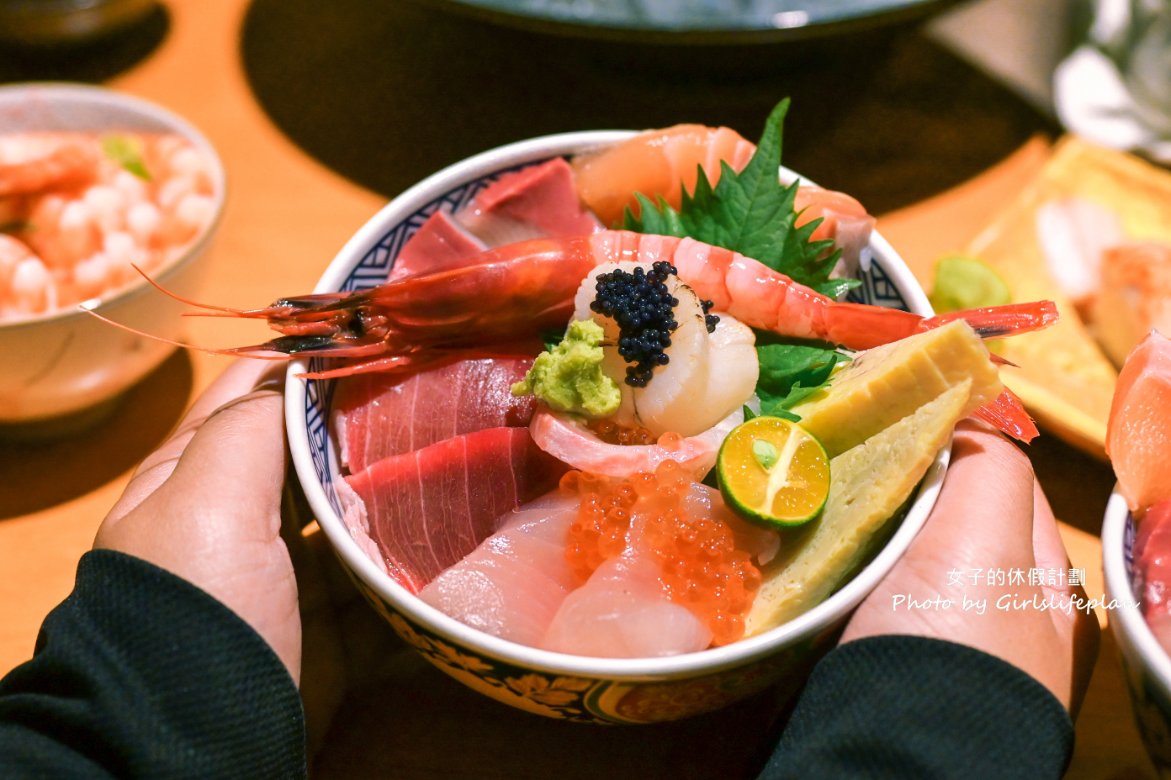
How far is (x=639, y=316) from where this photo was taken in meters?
0.98

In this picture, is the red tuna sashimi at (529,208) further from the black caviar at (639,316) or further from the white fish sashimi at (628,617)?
the white fish sashimi at (628,617)

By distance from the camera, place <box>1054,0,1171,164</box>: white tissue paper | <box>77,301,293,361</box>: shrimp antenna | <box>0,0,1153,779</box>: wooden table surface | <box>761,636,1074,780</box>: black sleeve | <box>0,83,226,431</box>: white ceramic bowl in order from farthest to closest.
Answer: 1. <box>1054,0,1171,164</box>: white tissue paper
2. <box>0,83,226,431</box>: white ceramic bowl
3. <box>0,0,1153,779</box>: wooden table surface
4. <box>77,301,293,361</box>: shrimp antenna
5. <box>761,636,1074,780</box>: black sleeve

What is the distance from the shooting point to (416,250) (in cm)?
123

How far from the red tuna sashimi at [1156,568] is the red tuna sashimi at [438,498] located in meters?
0.67

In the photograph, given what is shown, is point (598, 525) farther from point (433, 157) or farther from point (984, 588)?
point (433, 157)

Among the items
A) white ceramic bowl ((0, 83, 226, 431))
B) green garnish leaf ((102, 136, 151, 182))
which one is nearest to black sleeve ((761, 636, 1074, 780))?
white ceramic bowl ((0, 83, 226, 431))

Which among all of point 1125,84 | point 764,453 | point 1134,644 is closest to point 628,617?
point 764,453

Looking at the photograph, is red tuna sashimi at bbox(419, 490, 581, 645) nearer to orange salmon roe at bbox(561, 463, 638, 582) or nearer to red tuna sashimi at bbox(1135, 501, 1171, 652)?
orange salmon roe at bbox(561, 463, 638, 582)

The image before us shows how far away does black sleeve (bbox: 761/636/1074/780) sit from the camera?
2.73 feet

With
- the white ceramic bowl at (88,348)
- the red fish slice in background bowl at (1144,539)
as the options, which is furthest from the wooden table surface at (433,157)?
the red fish slice in background bowl at (1144,539)

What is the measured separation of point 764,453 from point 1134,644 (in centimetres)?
39

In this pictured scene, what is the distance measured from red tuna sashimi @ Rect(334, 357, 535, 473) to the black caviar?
0.17 meters

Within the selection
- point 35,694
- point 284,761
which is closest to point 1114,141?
point 284,761

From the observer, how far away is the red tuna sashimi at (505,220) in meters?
1.23
